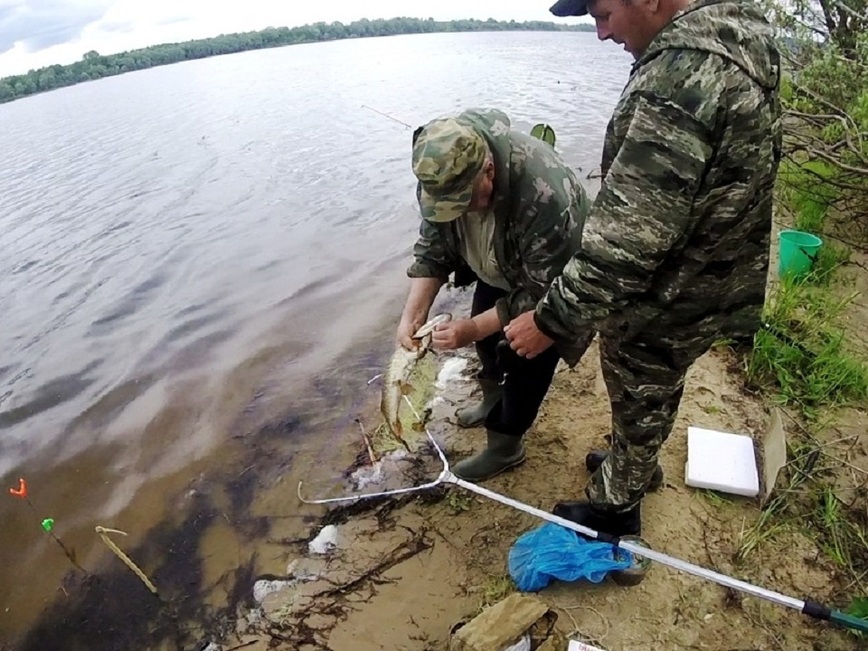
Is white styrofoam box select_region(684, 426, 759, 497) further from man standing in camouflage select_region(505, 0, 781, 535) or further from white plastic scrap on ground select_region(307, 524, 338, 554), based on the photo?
white plastic scrap on ground select_region(307, 524, 338, 554)

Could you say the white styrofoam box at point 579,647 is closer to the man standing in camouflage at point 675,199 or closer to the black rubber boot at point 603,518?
the black rubber boot at point 603,518

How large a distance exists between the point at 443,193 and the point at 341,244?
626 cm

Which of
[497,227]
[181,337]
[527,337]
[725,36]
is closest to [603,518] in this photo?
[527,337]

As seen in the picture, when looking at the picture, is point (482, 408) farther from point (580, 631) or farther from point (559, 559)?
point (580, 631)

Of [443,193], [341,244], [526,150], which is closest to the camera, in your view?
[443,193]

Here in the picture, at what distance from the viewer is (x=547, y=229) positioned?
2381 millimetres

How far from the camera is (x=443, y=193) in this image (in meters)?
2.26

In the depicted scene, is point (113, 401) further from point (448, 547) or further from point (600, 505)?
point (600, 505)

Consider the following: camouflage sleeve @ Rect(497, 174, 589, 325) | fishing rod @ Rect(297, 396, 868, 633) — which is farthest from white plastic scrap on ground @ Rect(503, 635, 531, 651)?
camouflage sleeve @ Rect(497, 174, 589, 325)

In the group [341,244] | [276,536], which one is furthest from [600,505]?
[341,244]

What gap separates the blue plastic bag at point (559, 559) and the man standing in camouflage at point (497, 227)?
66cm

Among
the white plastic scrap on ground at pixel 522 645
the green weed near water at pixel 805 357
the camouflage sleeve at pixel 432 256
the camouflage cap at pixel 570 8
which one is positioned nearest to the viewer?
the camouflage cap at pixel 570 8

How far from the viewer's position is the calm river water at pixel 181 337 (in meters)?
3.51

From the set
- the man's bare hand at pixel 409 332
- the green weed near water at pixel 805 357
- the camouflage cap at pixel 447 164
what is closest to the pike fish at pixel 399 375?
the man's bare hand at pixel 409 332
